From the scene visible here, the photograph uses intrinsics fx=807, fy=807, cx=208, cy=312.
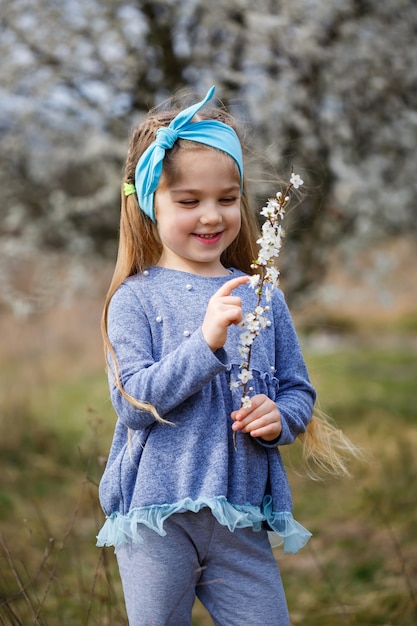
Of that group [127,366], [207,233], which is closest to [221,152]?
[207,233]

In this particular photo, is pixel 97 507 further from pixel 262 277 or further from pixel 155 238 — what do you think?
pixel 262 277

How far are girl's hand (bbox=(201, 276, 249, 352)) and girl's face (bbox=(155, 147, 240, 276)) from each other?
22 cm

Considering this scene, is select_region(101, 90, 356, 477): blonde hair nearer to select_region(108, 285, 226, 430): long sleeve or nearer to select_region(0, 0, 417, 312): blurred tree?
select_region(108, 285, 226, 430): long sleeve

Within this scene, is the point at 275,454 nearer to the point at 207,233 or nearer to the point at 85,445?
the point at 207,233

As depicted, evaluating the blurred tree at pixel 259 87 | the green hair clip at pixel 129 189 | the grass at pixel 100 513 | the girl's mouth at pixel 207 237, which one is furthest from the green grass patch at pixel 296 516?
the blurred tree at pixel 259 87

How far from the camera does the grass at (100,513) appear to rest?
108 inches

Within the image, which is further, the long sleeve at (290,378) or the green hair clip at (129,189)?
the green hair clip at (129,189)

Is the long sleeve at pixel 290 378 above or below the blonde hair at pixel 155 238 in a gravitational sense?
below

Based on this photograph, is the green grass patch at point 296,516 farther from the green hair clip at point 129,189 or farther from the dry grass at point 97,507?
the green hair clip at point 129,189

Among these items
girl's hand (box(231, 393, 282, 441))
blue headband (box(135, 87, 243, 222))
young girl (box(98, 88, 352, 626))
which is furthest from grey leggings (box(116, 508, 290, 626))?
blue headband (box(135, 87, 243, 222))

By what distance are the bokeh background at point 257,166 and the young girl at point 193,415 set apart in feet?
5.79

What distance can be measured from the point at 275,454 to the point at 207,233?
554 mm

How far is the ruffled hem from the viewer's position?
176cm

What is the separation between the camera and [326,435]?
2.17 m
